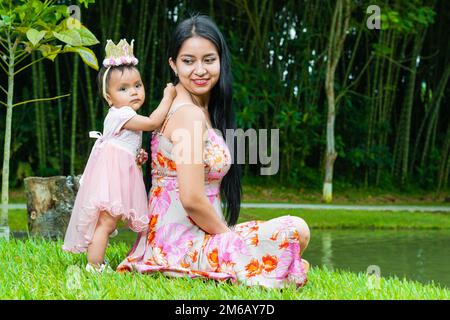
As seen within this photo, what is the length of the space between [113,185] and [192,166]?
423mm

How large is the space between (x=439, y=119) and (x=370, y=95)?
1.40 metres

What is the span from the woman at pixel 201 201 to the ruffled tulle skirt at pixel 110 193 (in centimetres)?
7

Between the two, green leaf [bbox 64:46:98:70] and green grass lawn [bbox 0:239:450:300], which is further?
green leaf [bbox 64:46:98:70]

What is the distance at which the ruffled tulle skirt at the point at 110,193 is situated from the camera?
3.01 metres

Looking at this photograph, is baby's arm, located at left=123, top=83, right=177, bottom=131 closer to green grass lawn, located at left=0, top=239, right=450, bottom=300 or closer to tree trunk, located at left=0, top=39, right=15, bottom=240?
green grass lawn, located at left=0, top=239, right=450, bottom=300

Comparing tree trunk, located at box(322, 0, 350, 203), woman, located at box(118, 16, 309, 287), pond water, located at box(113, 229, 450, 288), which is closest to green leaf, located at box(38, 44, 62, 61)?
pond water, located at box(113, 229, 450, 288)

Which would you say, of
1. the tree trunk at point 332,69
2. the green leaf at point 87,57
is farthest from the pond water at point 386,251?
the tree trunk at point 332,69

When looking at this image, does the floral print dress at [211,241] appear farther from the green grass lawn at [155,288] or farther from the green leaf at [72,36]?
the green leaf at [72,36]

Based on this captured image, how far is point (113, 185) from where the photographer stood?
3.03m

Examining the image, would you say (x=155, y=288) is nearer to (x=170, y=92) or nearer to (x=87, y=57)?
(x=170, y=92)

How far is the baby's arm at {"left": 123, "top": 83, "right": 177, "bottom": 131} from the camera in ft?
9.59

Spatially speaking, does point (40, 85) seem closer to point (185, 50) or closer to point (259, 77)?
point (259, 77)

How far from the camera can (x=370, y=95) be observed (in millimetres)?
11375

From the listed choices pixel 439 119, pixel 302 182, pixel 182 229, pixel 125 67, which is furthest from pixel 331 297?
pixel 439 119
